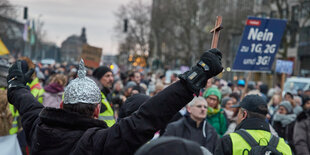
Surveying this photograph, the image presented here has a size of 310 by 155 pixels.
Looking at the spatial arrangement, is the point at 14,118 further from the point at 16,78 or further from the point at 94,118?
the point at 94,118

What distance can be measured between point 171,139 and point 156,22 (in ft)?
163

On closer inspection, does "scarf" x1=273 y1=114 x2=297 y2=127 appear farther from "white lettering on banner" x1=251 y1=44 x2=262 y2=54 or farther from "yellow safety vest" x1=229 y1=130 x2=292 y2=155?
"yellow safety vest" x1=229 y1=130 x2=292 y2=155

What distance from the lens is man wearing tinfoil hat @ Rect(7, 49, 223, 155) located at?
8.31ft

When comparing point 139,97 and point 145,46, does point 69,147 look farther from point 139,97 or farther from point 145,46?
point 145,46

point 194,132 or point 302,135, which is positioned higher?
point 194,132

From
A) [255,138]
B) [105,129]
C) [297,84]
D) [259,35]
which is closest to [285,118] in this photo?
[259,35]

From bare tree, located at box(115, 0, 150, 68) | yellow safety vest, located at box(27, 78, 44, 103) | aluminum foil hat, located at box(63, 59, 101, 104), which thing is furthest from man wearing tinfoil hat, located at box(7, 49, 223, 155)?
bare tree, located at box(115, 0, 150, 68)

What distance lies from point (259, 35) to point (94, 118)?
6672 millimetres

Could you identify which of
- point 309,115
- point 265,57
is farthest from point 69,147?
point 265,57

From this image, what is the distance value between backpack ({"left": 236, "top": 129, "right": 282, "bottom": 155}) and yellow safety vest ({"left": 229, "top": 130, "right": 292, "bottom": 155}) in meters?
0.03

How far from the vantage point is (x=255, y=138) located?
4.04m

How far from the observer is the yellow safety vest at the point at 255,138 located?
3948 millimetres

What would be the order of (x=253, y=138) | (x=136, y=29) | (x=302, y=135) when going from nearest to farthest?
(x=253, y=138) → (x=302, y=135) → (x=136, y=29)

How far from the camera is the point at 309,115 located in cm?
735
